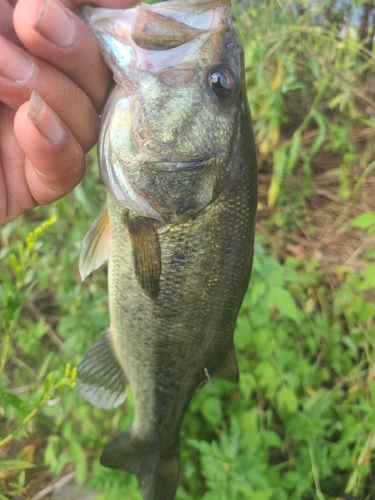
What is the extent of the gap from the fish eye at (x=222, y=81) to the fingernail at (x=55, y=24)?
0.41m

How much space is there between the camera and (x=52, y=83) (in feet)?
3.43

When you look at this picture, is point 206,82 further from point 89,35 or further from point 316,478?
point 316,478

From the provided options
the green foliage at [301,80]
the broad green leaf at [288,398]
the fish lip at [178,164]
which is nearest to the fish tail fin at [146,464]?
the broad green leaf at [288,398]

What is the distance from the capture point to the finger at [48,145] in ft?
3.30

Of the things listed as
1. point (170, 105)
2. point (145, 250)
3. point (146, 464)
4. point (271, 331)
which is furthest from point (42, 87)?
point (271, 331)

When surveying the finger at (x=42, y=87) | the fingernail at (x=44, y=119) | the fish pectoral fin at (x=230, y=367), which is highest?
the finger at (x=42, y=87)

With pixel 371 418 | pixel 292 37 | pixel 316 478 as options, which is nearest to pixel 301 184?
pixel 292 37

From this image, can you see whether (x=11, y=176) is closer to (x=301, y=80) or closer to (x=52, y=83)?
(x=52, y=83)

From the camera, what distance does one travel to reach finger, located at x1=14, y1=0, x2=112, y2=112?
902 millimetres

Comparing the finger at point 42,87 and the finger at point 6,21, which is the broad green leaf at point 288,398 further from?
the finger at point 6,21

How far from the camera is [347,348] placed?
2.69 m

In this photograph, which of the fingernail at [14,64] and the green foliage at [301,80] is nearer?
the fingernail at [14,64]

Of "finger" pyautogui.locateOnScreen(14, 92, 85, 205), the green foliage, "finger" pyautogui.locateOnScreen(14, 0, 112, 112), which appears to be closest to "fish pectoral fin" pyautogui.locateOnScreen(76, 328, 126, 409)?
"finger" pyautogui.locateOnScreen(14, 92, 85, 205)

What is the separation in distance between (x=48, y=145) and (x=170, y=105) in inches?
14.9
